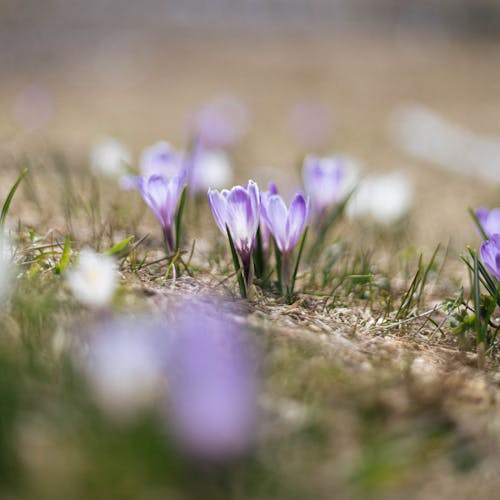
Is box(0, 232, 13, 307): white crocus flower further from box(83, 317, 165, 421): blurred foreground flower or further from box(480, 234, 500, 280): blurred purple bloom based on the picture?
box(480, 234, 500, 280): blurred purple bloom

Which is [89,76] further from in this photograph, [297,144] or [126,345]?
[126,345]

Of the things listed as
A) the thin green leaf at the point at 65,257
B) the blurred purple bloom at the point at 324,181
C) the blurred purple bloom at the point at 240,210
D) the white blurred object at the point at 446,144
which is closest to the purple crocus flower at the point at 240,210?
the blurred purple bloom at the point at 240,210

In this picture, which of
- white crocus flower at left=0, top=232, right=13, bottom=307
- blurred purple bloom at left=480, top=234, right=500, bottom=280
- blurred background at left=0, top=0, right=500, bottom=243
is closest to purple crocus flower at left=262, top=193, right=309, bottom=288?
blurred purple bloom at left=480, top=234, right=500, bottom=280

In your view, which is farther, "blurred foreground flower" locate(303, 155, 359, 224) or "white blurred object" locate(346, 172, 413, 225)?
"white blurred object" locate(346, 172, 413, 225)

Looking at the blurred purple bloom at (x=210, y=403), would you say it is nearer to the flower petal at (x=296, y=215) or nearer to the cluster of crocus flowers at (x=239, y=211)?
the cluster of crocus flowers at (x=239, y=211)

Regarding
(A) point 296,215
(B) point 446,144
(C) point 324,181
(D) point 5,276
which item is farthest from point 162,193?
(B) point 446,144

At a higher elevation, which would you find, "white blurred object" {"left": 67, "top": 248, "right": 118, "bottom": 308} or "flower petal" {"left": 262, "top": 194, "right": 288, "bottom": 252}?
"flower petal" {"left": 262, "top": 194, "right": 288, "bottom": 252}
